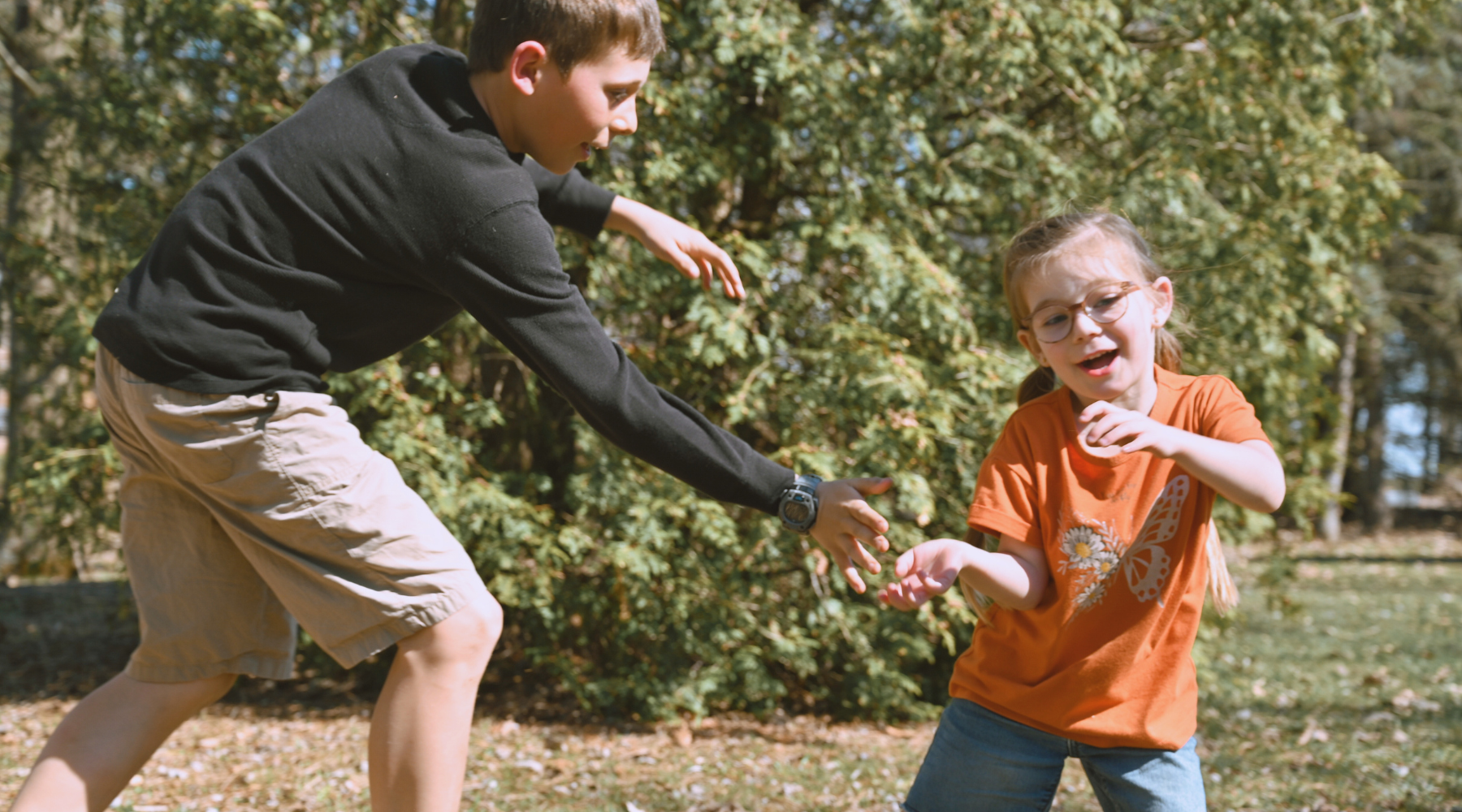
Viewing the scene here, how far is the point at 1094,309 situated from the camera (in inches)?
80.9

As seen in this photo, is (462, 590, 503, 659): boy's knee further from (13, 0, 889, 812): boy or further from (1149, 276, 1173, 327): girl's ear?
(1149, 276, 1173, 327): girl's ear

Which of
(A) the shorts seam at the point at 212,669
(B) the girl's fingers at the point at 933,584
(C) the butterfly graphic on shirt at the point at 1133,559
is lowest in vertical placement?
(A) the shorts seam at the point at 212,669

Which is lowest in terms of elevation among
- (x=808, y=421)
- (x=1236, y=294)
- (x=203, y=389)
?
(x=203, y=389)

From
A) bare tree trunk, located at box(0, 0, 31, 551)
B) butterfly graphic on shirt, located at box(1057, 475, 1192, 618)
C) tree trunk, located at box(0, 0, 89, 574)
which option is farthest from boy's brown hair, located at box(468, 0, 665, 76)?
bare tree trunk, located at box(0, 0, 31, 551)

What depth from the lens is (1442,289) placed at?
15.5m

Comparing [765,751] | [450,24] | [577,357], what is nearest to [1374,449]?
[765,751]

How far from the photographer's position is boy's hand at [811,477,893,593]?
1987 mm

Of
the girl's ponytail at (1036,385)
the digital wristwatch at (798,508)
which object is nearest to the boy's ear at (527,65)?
the digital wristwatch at (798,508)

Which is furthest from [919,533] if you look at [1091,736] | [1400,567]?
[1400,567]

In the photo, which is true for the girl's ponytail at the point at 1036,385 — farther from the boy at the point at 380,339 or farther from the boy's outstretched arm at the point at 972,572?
the boy at the point at 380,339

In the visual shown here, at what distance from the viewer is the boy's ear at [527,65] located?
1.92 m

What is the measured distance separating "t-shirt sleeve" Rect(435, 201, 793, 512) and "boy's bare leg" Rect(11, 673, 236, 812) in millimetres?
912

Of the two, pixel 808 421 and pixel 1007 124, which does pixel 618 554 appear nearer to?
pixel 808 421

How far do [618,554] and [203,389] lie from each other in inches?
102
